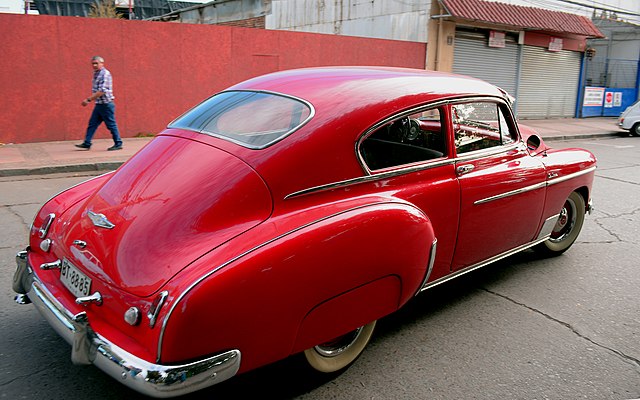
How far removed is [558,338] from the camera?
3541 mm

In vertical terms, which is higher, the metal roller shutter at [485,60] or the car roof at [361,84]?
the metal roller shutter at [485,60]

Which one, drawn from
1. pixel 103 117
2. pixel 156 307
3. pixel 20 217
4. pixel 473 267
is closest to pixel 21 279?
pixel 156 307

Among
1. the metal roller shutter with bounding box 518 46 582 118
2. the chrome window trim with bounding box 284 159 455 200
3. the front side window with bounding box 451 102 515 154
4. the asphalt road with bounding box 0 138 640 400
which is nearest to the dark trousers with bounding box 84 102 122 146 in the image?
the asphalt road with bounding box 0 138 640 400

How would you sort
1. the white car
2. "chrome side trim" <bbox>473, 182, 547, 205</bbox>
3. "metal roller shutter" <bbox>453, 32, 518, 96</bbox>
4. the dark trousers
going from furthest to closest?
"metal roller shutter" <bbox>453, 32, 518, 96</bbox>
the white car
the dark trousers
"chrome side trim" <bbox>473, 182, 547, 205</bbox>

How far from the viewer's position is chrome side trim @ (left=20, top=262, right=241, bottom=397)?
2146 mm

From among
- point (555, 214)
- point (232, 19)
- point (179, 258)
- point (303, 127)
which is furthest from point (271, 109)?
point (232, 19)

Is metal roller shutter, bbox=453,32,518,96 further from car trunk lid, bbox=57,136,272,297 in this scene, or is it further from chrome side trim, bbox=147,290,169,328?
chrome side trim, bbox=147,290,169,328

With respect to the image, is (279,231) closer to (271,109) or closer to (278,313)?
(278,313)

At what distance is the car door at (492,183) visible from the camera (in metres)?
3.59

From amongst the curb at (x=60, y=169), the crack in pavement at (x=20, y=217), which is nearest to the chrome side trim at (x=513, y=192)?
the crack in pavement at (x=20, y=217)

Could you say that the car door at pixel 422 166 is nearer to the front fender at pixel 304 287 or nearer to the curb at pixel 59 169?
the front fender at pixel 304 287

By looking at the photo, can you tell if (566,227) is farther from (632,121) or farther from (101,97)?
(632,121)

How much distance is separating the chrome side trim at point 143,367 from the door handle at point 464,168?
196 centimetres

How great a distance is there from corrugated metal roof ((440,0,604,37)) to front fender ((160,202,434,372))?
1438 centimetres
